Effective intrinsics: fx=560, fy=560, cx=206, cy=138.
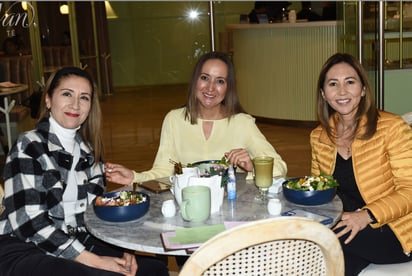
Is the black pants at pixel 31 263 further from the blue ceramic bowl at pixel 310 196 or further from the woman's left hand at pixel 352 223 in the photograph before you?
the woman's left hand at pixel 352 223

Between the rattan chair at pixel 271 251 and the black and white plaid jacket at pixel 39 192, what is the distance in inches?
33.2

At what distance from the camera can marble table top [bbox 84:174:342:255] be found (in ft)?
5.48

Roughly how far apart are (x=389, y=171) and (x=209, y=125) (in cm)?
87

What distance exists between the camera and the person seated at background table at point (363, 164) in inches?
82.7

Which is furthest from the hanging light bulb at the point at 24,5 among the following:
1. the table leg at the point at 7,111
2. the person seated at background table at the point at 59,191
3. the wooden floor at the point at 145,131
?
the person seated at background table at the point at 59,191

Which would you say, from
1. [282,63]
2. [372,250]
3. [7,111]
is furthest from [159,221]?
[282,63]

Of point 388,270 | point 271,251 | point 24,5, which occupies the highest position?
point 24,5

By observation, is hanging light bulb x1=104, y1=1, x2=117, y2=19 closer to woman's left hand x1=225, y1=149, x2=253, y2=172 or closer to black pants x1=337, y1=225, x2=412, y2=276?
woman's left hand x1=225, y1=149, x2=253, y2=172

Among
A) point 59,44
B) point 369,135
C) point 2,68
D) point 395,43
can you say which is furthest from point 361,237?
point 59,44

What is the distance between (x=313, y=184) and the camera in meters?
1.98

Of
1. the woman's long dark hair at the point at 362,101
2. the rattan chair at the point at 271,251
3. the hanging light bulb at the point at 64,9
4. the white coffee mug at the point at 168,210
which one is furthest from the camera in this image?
the hanging light bulb at the point at 64,9

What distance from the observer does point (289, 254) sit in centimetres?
129

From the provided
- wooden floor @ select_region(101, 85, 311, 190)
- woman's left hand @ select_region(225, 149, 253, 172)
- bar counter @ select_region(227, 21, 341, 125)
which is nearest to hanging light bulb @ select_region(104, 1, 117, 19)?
wooden floor @ select_region(101, 85, 311, 190)

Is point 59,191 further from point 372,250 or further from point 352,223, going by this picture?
point 372,250
